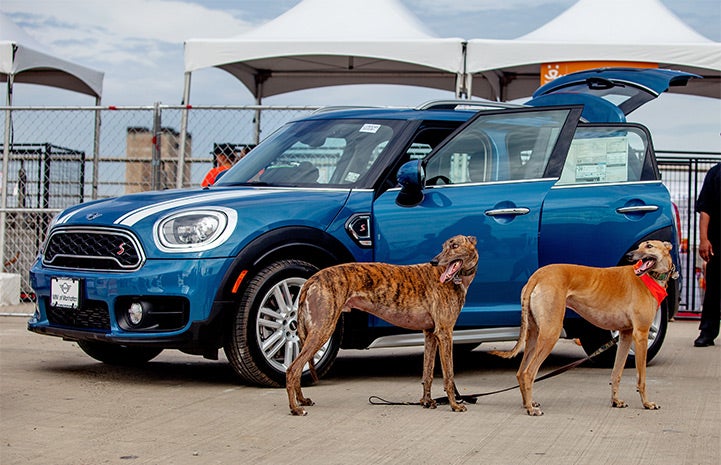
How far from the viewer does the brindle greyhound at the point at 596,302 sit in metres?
5.77

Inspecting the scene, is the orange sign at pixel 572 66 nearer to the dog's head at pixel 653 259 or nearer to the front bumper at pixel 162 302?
the dog's head at pixel 653 259

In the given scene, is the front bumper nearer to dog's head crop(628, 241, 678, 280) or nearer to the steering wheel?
the steering wheel

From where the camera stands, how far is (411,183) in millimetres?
6605

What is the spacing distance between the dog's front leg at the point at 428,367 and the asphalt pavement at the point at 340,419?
0.08 metres

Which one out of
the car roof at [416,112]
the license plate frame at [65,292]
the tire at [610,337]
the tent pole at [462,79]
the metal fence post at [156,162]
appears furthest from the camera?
the tent pole at [462,79]

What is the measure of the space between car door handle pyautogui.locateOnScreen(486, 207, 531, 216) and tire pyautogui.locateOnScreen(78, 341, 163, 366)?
2544 millimetres

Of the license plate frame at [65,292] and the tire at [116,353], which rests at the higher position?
the license plate frame at [65,292]

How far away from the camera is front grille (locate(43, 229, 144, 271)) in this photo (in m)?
6.28

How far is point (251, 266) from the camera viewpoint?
6.29 metres

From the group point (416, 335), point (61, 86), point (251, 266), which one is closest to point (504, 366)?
point (416, 335)

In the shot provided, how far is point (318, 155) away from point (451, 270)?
1.91 metres

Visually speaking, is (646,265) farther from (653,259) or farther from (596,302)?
(596,302)

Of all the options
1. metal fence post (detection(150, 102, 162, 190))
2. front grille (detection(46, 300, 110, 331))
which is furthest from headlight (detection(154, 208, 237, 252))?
metal fence post (detection(150, 102, 162, 190))

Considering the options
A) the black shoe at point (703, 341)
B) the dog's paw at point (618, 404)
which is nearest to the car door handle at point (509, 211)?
the dog's paw at point (618, 404)
